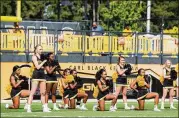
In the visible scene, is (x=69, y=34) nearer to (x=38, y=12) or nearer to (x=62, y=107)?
(x=62, y=107)

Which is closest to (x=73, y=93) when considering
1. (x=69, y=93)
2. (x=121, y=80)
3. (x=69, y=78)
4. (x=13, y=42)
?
(x=69, y=93)

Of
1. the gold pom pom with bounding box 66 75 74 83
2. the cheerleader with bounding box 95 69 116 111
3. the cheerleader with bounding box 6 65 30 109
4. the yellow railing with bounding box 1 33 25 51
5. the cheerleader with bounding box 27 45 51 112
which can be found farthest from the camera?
the yellow railing with bounding box 1 33 25 51

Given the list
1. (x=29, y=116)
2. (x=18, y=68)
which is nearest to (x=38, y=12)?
(x=18, y=68)

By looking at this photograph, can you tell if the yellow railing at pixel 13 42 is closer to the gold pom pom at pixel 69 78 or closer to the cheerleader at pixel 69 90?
the cheerleader at pixel 69 90

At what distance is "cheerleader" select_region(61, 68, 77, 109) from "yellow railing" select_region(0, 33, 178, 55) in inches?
240

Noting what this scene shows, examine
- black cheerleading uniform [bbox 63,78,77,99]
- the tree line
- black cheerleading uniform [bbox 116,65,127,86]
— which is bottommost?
black cheerleading uniform [bbox 63,78,77,99]

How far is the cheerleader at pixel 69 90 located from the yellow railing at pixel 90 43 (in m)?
6.11

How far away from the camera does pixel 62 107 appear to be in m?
21.7

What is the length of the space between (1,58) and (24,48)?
1055mm

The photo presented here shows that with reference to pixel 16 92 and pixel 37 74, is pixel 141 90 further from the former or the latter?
pixel 37 74

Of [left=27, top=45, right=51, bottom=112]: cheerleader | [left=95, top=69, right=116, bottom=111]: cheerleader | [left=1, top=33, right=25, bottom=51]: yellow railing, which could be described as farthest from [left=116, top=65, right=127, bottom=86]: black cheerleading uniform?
[left=1, top=33, right=25, bottom=51]: yellow railing

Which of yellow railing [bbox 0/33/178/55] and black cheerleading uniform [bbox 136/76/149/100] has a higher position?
yellow railing [bbox 0/33/178/55]

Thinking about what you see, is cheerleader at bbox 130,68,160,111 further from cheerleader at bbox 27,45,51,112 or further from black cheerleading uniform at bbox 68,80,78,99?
cheerleader at bbox 27,45,51,112

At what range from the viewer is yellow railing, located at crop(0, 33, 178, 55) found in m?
28.0
